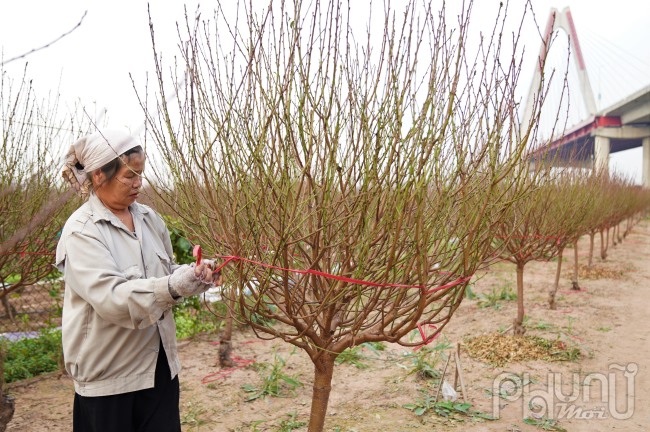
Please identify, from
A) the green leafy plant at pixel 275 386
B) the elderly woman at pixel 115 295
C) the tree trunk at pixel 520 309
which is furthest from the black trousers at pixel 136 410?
the tree trunk at pixel 520 309

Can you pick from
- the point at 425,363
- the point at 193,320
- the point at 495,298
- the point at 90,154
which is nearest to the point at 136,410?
the point at 90,154

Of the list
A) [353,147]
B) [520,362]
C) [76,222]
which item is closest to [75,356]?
[76,222]

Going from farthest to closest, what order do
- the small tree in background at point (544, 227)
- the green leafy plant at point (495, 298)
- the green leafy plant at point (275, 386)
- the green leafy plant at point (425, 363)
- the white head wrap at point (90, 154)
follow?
1. the green leafy plant at point (495, 298)
2. the small tree in background at point (544, 227)
3. the green leafy plant at point (425, 363)
4. the green leafy plant at point (275, 386)
5. the white head wrap at point (90, 154)

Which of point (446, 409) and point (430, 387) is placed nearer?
point (446, 409)

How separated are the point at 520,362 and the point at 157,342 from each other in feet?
13.7

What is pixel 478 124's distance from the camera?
2328 millimetres

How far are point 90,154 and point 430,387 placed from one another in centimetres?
357

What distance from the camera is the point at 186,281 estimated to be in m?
1.64

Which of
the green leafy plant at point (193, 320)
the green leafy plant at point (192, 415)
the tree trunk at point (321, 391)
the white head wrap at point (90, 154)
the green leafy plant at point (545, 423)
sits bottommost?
the green leafy plant at point (192, 415)

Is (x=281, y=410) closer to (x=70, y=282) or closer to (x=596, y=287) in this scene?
(x=70, y=282)

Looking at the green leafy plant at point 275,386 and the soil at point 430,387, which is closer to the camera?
the soil at point 430,387

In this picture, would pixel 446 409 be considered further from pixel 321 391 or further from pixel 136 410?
pixel 136 410

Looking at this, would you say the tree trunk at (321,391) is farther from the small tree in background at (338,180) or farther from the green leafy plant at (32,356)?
the green leafy plant at (32,356)

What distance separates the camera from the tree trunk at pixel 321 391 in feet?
7.56
